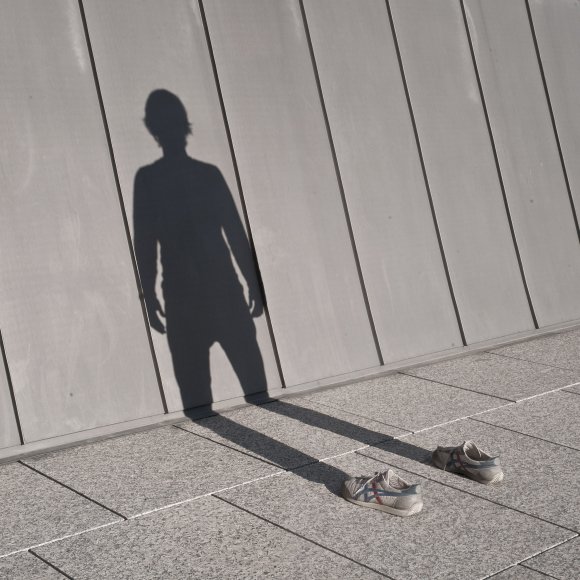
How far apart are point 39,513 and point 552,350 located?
232 inches

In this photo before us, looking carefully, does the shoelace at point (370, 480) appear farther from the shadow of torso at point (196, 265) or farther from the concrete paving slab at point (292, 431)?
the shadow of torso at point (196, 265)

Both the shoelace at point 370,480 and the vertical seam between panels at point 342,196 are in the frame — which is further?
the vertical seam between panels at point 342,196

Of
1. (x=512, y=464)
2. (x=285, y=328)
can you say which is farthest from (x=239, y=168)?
(x=512, y=464)

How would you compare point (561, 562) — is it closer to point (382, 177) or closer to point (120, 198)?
point (120, 198)

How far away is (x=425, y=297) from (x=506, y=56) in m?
3.32

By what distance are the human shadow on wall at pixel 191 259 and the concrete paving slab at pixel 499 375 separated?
1.85 m

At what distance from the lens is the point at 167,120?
8234 millimetres

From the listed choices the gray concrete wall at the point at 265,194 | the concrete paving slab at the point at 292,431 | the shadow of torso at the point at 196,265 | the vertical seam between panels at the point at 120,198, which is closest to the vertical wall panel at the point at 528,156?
the gray concrete wall at the point at 265,194

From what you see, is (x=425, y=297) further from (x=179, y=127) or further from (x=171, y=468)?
(x=171, y=468)

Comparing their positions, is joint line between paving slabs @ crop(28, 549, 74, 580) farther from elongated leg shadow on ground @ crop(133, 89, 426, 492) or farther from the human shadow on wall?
the human shadow on wall

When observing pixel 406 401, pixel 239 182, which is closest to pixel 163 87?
pixel 239 182

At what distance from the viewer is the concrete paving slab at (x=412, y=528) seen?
193 inches

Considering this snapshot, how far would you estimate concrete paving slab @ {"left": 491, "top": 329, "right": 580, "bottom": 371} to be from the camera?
8961 millimetres

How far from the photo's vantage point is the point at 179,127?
8281mm
